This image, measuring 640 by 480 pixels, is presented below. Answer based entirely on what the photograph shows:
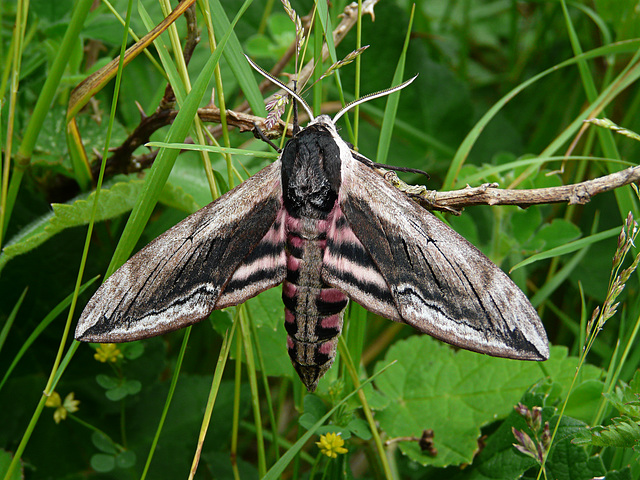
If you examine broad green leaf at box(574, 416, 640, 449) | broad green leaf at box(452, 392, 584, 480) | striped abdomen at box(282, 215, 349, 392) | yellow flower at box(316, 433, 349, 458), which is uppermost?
striped abdomen at box(282, 215, 349, 392)

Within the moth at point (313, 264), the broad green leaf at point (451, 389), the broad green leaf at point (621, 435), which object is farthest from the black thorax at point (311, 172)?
the broad green leaf at point (621, 435)

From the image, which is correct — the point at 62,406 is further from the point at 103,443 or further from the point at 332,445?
the point at 332,445

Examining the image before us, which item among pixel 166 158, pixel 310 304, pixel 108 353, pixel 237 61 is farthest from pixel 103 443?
pixel 237 61

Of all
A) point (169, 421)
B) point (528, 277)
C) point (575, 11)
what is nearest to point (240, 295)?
point (169, 421)

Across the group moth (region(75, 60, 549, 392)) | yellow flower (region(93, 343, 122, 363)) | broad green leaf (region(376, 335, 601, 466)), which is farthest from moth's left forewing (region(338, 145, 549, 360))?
yellow flower (region(93, 343, 122, 363))

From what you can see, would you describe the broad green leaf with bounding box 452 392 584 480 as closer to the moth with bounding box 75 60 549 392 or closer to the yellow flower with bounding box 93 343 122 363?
A: the moth with bounding box 75 60 549 392

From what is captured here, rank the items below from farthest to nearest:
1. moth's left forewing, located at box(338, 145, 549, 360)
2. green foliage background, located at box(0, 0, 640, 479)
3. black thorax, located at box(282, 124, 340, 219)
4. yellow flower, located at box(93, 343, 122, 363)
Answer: yellow flower, located at box(93, 343, 122, 363) < green foliage background, located at box(0, 0, 640, 479) < black thorax, located at box(282, 124, 340, 219) < moth's left forewing, located at box(338, 145, 549, 360)
